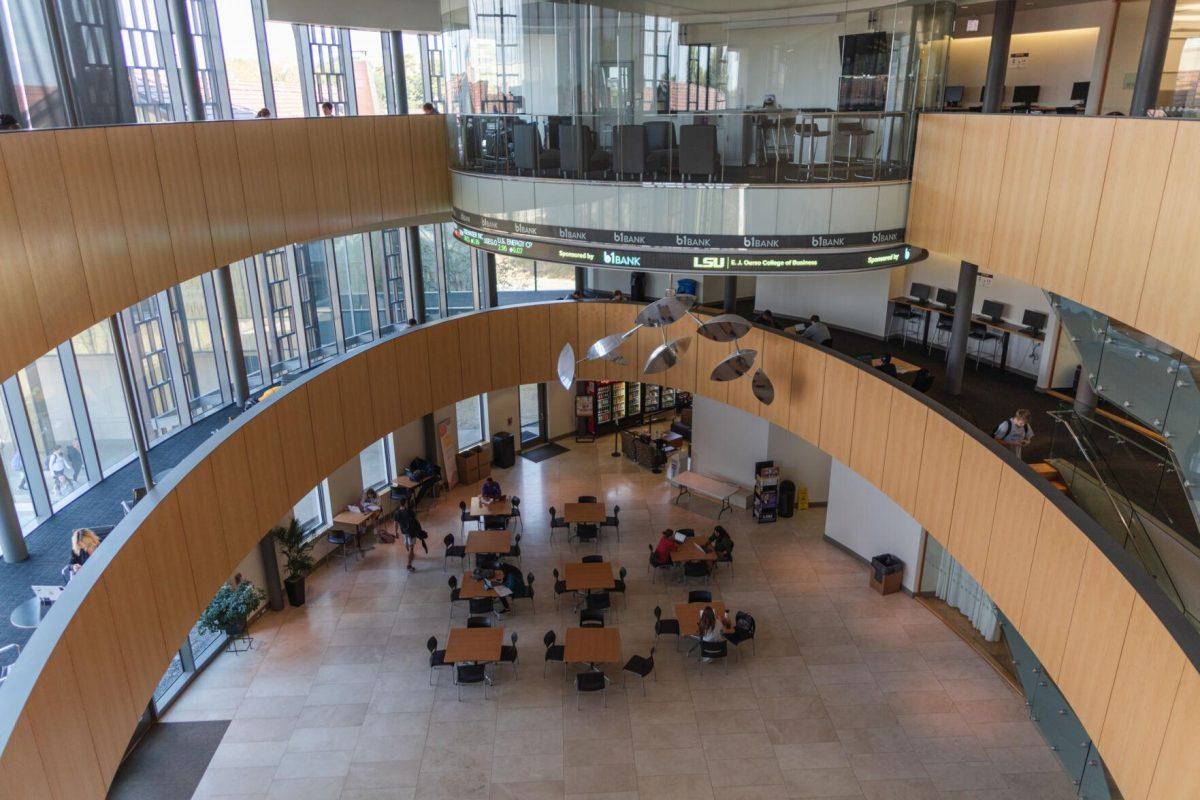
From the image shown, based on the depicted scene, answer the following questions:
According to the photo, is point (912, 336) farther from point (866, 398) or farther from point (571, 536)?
point (571, 536)

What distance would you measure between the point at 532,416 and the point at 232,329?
11.0 metres

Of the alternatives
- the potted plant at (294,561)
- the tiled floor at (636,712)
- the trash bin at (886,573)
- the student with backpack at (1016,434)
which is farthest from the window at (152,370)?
the trash bin at (886,573)

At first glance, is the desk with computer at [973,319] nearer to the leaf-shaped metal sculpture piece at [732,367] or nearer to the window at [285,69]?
the leaf-shaped metal sculpture piece at [732,367]

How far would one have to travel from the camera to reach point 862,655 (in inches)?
560

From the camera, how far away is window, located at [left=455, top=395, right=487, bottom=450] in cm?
2200

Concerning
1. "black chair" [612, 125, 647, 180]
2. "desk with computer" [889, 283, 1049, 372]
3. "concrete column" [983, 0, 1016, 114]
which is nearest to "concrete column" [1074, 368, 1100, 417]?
"desk with computer" [889, 283, 1049, 372]

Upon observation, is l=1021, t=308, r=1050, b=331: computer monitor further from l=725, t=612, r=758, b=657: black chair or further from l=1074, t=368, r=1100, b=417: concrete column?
l=725, t=612, r=758, b=657: black chair

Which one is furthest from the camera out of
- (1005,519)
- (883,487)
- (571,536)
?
(571,536)

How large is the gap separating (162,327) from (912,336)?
13.9 metres

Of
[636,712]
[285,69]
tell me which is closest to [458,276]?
[285,69]

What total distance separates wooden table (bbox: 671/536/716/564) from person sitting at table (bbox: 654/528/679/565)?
66 mm

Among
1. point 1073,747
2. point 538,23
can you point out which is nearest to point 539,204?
point 538,23

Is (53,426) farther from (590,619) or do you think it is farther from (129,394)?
(590,619)

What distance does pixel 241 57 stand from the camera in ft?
46.9
